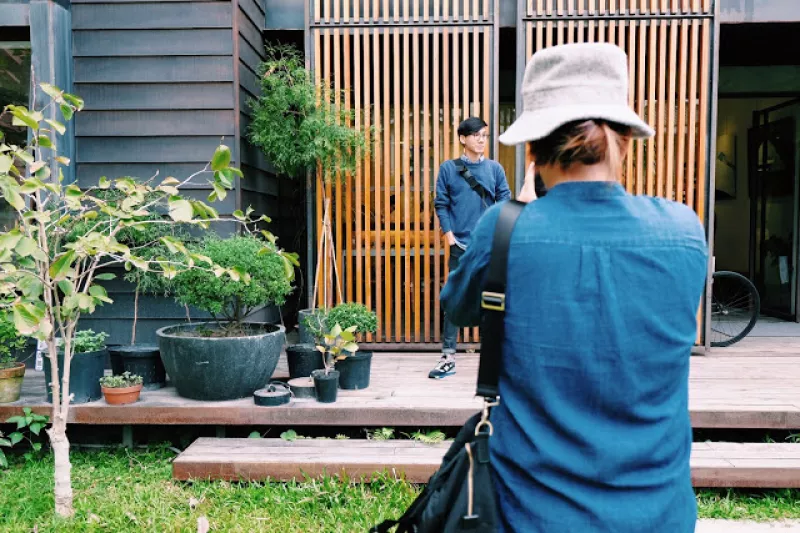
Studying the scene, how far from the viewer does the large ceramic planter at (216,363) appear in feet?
14.2

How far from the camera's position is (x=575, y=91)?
137 centimetres

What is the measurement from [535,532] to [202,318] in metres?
4.71

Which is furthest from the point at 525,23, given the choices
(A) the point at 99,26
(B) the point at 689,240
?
(B) the point at 689,240

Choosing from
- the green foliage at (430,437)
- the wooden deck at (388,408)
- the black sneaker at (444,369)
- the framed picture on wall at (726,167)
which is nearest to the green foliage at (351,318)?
the wooden deck at (388,408)

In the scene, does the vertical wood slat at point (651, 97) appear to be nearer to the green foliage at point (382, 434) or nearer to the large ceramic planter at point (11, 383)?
the green foliage at point (382, 434)

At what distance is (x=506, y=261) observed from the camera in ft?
4.46

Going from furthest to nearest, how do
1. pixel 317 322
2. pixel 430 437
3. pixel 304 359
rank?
pixel 317 322 < pixel 304 359 < pixel 430 437

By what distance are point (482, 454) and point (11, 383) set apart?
4.01 m

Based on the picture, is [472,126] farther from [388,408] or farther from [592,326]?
[592,326]

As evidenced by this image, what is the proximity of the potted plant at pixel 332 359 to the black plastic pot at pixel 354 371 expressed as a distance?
0.09m

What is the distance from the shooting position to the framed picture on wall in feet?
34.3

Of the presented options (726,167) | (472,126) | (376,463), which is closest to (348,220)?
(472,126)

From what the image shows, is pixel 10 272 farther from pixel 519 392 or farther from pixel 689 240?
pixel 689 240

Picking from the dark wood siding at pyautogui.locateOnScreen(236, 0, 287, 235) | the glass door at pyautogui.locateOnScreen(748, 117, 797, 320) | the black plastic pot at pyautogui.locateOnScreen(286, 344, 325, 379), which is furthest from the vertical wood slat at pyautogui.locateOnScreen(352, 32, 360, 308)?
the glass door at pyautogui.locateOnScreen(748, 117, 797, 320)
